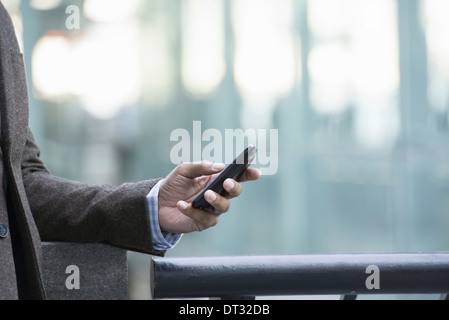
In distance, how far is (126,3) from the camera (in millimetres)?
6387

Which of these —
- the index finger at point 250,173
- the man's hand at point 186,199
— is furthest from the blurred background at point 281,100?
the index finger at point 250,173

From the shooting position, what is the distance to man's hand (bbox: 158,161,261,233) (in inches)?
49.6

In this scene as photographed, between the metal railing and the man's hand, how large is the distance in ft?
0.56

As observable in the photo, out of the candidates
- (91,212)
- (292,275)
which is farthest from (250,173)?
(91,212)

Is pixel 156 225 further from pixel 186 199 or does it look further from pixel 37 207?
pixel 37 207

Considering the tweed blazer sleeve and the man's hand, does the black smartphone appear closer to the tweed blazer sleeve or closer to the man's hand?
the man's hand

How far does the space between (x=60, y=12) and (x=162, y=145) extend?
1490 mm

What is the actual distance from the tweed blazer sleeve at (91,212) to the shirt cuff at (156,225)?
11mm

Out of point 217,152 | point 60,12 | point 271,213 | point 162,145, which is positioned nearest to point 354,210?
point 271,213

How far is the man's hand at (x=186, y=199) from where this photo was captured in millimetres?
1261

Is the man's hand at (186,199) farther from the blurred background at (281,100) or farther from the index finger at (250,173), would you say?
the blurred background at (281,100)

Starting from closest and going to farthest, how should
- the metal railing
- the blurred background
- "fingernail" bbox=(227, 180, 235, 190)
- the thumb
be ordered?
the metal railing < "fingernail" bbox=(227, 180, 235, 190) < the thumb < the blurred background

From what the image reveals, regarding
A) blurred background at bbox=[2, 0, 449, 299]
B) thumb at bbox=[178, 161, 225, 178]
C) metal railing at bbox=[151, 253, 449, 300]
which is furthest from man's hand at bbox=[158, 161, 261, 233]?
blurred background at bbox=[2, 0, 449, 299]

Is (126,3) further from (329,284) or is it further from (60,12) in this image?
(329,284)
